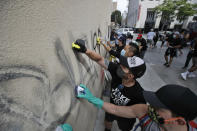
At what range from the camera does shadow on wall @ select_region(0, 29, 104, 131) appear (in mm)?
511

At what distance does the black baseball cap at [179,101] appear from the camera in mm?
776

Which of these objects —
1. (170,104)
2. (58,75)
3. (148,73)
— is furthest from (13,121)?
(148,73)

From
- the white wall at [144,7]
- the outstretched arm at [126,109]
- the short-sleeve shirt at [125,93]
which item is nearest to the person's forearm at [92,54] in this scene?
the short-sleeve shirt at [125,93]

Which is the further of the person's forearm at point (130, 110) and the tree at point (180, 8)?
the tree at point (180, 8)

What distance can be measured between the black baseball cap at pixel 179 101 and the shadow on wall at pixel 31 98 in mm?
886

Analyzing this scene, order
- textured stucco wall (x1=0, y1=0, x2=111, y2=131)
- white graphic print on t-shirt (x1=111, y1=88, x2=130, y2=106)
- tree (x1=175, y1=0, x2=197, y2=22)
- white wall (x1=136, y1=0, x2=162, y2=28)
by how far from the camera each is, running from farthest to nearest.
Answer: white wall (x1=136, y1=0, x2=162, y2=28)
tree (x1=175, y1=0, x2=197, y2=22)
white graphic print on t-shirt (x1=111, y1=88, x2=130, y2=106)
textured stucco wall (x1=0, y1=0, x2=111, y2=131)

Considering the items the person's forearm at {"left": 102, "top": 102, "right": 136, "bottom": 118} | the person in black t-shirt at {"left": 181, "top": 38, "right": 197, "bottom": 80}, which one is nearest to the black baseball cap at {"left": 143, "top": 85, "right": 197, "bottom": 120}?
the person's forearm at {"left": 102, "top": 102, "right": 136, "bottom": 118}

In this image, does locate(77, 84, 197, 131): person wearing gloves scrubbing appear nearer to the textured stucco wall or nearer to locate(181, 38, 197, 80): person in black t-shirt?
the textured stucco wall

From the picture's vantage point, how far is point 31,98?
0.65m

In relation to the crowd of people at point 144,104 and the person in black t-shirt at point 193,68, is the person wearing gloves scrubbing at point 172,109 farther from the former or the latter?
the person in black t-shirt at point 193,68

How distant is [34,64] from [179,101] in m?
1.10

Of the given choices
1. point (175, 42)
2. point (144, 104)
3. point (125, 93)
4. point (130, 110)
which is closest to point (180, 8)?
point (175, 42)

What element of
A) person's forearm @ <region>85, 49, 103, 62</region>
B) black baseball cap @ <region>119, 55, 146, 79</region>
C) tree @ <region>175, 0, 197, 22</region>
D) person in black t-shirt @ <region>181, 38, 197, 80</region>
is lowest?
person in black t-shirt @ <region>181, 38, 197, 80</region>

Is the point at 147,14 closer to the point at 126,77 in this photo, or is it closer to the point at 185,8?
the point at 185,8
